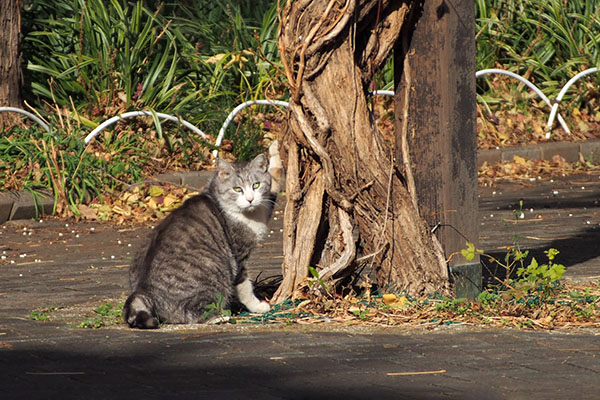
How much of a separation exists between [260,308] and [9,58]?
5525mm

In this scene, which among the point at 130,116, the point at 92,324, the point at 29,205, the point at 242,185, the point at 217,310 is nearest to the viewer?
the point at 92,324

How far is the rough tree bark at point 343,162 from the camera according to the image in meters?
4.61

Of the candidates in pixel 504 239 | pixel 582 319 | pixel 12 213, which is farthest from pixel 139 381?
pixel 12 213

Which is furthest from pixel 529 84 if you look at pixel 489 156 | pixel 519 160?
pixel 489 156

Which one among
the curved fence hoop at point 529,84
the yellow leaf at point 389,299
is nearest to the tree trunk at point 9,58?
the curved fence hoop at point 529,84

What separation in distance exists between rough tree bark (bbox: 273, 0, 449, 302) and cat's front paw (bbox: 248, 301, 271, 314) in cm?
10

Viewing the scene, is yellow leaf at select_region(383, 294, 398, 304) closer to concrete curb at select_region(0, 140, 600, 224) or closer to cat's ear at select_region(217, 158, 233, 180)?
cat's ear at select_region(217, 158, 233, 180)

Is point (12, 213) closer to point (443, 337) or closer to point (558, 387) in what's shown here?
point (443, 337)

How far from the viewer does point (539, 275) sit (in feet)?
16.5

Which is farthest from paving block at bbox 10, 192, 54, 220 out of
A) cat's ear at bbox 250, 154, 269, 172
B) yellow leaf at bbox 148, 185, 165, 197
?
cat's ear at bbox 250, 154, 269, 172

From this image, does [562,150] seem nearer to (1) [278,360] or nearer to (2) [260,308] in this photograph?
(2) [260,308]

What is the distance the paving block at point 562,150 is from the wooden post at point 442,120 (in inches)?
261

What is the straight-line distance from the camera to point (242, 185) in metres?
5.32

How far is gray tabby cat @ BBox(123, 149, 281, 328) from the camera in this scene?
15.1 feet
